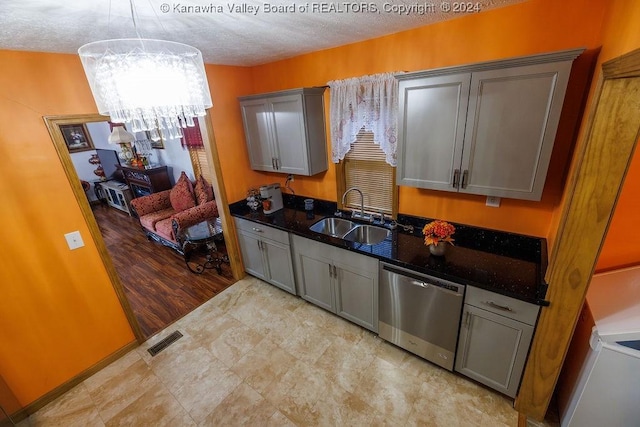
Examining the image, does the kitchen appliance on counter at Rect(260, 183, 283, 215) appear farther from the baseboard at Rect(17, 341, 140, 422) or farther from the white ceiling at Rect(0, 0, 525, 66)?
the baseboard at Rect(17, 341, 140, 422)

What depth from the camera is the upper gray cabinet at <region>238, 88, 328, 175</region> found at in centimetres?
244

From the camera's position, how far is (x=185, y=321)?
2723 mm

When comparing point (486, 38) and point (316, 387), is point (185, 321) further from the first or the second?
point (486, 38)

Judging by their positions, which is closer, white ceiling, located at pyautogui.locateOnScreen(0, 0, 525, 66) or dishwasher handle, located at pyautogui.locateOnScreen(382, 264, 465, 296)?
white ceiling, located at pyautogui.locateOnScreen(0, 0, 525, 66)

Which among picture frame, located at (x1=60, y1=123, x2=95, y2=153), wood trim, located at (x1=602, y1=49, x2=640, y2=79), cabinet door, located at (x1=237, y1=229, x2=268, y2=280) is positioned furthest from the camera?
picture frame, located at (x1=60, y1=123, x2=95, y2=153)

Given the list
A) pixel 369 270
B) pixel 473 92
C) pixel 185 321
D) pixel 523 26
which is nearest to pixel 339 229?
pixel 369 270

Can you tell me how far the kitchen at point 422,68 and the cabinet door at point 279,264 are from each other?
49.4 inches

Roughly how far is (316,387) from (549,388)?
4.86 ft

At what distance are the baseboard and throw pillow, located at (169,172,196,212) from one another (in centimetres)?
230

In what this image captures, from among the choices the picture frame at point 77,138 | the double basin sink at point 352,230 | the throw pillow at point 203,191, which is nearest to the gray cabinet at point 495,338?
the double basin sink at point 352,230

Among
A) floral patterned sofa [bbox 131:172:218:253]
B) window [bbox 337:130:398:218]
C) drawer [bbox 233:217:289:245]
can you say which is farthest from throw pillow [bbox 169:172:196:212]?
window [bbox 337:130:398:218]

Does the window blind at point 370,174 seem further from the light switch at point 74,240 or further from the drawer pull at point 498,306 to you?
the light switch at point 74,240

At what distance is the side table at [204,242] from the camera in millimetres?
3385

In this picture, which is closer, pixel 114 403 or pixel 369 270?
pixel 114 403
